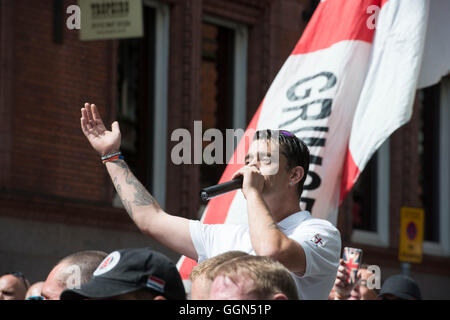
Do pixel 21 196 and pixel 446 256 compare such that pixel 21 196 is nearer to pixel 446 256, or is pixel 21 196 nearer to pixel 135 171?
pixel 135 171

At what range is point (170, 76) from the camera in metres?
13.6

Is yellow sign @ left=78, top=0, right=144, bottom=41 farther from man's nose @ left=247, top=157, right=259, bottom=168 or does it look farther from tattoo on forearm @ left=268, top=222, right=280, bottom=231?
tattoo on forearm @ left=268, top=222, right=280, bottom=231

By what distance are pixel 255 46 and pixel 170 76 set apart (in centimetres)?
167

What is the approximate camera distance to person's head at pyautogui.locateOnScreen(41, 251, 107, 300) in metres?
4.13

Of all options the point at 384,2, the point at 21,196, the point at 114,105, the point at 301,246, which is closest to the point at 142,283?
the point at 301,246

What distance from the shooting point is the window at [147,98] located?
13391 millimetres

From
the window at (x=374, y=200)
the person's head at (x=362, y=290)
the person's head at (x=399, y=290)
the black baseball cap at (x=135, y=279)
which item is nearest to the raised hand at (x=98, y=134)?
the black baseball cap at (x=135, y=279)

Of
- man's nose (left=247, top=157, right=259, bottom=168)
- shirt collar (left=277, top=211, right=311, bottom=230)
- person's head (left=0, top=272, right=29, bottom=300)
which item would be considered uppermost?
man's nose (left=247, top=157, right=259, bottom=168)

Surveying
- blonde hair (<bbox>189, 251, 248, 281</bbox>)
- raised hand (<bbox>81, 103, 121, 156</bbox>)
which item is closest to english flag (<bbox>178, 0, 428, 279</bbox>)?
raised hand (<bbox>81, 103, 121, 156</bbox>)

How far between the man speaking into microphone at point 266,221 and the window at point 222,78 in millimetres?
9550

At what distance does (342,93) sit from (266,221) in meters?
2.27

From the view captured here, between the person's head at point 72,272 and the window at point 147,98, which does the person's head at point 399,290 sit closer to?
the person's head at point 72,272

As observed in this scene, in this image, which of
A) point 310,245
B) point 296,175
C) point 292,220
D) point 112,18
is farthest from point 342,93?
point 112,18
